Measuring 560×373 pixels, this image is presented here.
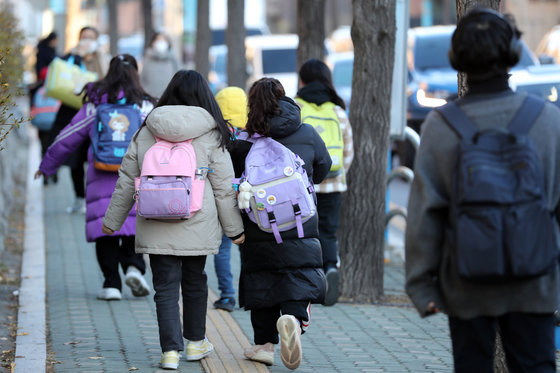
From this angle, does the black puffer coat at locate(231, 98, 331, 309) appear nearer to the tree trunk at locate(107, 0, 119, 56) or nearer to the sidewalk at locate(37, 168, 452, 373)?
the sidewalk at locate(37, 168, 452, 373)

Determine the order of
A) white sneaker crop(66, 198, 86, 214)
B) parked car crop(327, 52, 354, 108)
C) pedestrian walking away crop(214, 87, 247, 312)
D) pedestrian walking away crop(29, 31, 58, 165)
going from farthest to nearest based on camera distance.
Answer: parked car crop(327, 52, 354, 108) < pedestrian walking away crop(29, 31, 58, 165) < white sneaker crop(66, 198, 86, 214) < pedestrian walking away crop(214, 87, 247, 312)

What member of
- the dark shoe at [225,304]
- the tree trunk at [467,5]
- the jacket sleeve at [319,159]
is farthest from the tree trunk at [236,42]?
the tree trunk at [467,5]

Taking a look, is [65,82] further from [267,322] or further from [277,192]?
[277,192]

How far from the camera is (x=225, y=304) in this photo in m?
7.76

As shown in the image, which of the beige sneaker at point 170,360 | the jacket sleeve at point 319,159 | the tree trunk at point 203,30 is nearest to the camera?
the beige sneaker at point 170,360

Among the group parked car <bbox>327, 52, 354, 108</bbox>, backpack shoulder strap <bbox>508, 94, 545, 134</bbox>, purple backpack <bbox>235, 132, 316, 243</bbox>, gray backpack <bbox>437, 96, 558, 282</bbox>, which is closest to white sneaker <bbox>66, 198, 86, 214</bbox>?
purple backpack <bbox>235, 132, 316, 243</bbox>

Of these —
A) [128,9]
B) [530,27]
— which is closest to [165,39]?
[530,27]

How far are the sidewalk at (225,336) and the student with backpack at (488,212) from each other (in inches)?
92.6

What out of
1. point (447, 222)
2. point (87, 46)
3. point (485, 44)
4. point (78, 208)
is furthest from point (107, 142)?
point (78, 208)

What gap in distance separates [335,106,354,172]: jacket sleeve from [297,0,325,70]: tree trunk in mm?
3268

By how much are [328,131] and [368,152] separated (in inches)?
26.0

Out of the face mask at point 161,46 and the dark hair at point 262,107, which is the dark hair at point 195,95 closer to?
the dark hair at point 262,107

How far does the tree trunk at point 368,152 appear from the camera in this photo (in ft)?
27.3

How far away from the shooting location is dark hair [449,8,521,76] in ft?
12.4
